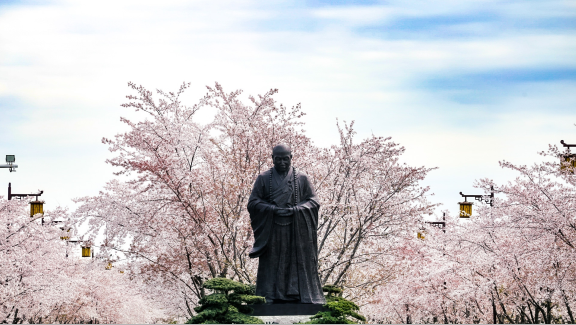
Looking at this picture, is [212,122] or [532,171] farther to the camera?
[212,122]

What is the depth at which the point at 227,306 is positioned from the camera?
10203mm

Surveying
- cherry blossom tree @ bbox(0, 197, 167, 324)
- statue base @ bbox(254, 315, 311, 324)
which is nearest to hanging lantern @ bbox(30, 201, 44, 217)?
cherry blossom tree @ bbox(0, 197, 167, 324)

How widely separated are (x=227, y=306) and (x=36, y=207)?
13565 mm

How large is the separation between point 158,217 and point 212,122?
3218 mm

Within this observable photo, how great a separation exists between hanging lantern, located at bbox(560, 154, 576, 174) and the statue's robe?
767 cm

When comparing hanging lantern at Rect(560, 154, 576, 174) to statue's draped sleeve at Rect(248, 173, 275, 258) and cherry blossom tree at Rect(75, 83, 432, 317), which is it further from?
statue's draped sleeve at Rect(248, 173, 275, 258)

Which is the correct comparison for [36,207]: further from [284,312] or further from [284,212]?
[284,312]

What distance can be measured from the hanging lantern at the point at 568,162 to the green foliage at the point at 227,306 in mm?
8820

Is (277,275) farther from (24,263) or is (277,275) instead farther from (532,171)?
(24,263)

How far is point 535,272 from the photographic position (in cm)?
1611

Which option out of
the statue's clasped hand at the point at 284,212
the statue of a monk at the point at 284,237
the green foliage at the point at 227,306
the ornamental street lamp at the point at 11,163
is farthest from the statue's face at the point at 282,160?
the ornamental street lamp at the point at 11,163

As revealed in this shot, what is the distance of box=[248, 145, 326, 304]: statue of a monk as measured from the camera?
10.2 m

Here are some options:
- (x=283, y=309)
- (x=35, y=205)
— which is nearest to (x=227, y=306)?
(x=283, y=309)

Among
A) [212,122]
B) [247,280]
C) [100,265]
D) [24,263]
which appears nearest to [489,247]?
[247,280]
